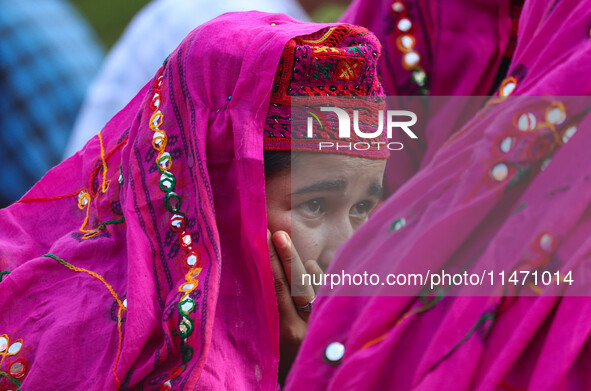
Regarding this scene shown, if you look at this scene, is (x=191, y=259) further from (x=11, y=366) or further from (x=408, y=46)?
(x=408, y=46)

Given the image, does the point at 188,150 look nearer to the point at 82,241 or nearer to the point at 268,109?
the point at 268,109

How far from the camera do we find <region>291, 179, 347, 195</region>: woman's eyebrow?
1855 mm

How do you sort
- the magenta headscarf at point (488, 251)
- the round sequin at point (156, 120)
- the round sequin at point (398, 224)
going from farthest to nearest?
the round sequin at point (156, 120) → the round sequin at point (398, 224) → the magenta headscarf at point (488, 251)

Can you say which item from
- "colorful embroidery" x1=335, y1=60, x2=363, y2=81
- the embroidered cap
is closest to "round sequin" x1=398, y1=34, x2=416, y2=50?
the embroidered cap

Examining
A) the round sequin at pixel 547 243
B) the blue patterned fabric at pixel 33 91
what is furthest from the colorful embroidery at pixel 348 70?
the blue patterned fabric at pixel 33 91

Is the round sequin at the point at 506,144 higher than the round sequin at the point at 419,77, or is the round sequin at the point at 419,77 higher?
the round sequin at the point at 506,144

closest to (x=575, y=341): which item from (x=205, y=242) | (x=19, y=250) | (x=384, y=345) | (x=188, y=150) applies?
(x=384, y=345)

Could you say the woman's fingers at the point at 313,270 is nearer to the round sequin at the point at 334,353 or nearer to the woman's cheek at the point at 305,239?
the woman's cheek at the point at 305,239

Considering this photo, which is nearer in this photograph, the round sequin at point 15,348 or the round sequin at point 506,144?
the round sequin at point 506,144

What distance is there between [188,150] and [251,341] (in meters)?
0.43

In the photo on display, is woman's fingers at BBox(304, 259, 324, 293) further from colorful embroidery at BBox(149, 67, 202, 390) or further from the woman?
colorful embroidery at BBox(149, 67, 202, 390)

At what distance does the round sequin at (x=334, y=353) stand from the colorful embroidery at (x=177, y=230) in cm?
61

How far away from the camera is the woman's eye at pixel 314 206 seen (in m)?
1.88

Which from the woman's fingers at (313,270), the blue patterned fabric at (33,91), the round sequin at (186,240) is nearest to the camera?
the round sequin at (186,240)
